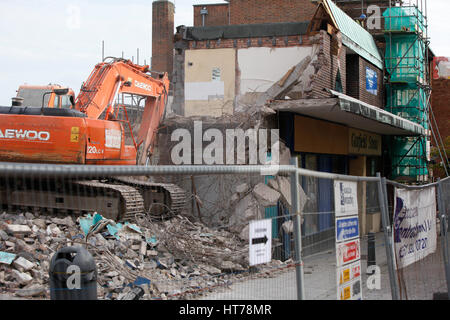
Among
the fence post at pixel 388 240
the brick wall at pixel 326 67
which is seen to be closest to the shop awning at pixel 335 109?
the brick wall at pixel 326 67

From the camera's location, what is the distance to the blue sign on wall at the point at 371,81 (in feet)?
68.8

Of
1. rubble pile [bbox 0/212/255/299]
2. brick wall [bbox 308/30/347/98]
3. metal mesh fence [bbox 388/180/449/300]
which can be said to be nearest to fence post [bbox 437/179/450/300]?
metal mesh fence [bbox 388/180/449/300]

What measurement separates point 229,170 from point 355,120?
13.2 meters

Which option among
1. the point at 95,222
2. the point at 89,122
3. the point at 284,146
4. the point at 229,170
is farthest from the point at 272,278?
the point at 284,146

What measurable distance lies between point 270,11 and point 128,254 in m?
22.9

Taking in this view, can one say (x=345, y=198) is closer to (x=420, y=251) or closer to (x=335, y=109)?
(x=420, y=251)

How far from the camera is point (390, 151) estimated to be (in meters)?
24.7

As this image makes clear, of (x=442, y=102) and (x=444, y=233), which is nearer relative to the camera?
(x=444, y=233)

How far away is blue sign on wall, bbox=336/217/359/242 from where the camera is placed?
5418 millimetres

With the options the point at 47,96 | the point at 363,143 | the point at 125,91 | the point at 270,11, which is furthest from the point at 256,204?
the point at 270,11

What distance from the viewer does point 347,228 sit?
566 cm

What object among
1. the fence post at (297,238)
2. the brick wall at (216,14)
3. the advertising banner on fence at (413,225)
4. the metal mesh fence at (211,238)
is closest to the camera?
the metal mesh fence at (211,238)

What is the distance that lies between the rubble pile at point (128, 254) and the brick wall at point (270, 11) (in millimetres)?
21509

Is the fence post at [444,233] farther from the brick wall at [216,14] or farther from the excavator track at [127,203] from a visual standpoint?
the brick wall at [216,14]
